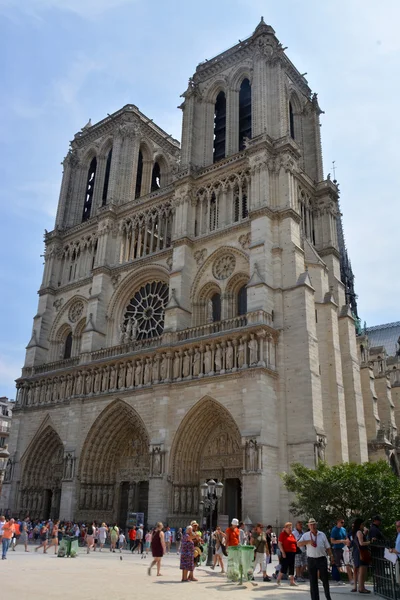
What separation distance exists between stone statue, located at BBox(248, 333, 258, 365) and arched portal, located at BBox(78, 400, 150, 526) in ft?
23.4

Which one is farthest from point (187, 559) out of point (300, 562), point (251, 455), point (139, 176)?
point (139, 176)

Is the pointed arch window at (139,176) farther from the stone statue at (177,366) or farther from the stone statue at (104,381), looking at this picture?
the stone statue at (177,366)

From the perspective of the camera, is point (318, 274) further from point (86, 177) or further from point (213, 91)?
point (86, 177)

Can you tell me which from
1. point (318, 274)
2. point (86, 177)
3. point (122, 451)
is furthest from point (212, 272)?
point (86, 177)

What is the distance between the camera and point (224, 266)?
2681cm

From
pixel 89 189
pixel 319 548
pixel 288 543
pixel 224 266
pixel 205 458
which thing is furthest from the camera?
pixel 89 189

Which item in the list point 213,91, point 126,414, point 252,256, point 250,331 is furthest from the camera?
point 213,91

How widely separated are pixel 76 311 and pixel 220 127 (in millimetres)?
14470

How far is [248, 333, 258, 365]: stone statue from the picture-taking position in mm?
21844

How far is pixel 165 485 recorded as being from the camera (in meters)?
22.7

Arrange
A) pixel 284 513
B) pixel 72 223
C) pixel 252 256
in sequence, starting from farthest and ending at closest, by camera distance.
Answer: pixel 72 223 → pixel 252 256 → pixel 284 513

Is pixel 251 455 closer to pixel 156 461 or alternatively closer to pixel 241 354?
pixel 241 354

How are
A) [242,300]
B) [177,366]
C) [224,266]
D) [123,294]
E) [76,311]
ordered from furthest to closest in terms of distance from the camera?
[76,311] < [123,294] < [224,266] < [242,300] < [177,366]

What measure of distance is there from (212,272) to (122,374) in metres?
6.87
